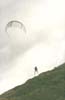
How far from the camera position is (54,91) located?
88.6 meters

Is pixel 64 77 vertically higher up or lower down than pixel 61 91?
lower down

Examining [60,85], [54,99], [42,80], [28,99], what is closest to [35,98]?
[28,99]

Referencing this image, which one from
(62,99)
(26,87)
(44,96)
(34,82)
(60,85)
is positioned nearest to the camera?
(62,99)

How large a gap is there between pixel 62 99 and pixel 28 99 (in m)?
10.3

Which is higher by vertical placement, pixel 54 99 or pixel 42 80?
pixel 54 99

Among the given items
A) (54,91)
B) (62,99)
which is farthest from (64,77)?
(62,99)

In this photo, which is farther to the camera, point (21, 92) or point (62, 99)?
point (21, 92)

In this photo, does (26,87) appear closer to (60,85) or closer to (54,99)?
(60,85)

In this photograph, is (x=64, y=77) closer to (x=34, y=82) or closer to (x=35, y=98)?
(x=34, y=82)

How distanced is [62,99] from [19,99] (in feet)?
45.3

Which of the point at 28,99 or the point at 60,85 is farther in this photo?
the point at 60,85

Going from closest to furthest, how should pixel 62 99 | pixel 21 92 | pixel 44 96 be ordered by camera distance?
pixel 62 99 → pixel 44 96 → pixel 21 92

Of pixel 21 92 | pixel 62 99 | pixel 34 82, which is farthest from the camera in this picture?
pixel 34 82

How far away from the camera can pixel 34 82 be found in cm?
12431
